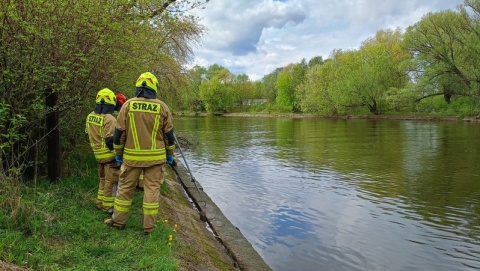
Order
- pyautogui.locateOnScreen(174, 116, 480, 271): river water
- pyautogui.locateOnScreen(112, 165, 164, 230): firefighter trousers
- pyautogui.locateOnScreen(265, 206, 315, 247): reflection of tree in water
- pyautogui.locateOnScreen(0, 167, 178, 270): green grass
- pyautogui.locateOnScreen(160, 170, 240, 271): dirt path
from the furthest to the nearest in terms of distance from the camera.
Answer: pyautogui.locateOnScreen(265, 206, 315, 247): reflection of tree in water, pyautogui.locateOnScreen(174, 116, 480, 271): river water, pyautogui.locateOnScreen(112, 165, 164, 230): firefighter trousers, pyautogui.locateOnScreen(160, 170, 240, 271): dirt path, pyautogui.locateOnScreen(0, 167, 178, 270): green grass

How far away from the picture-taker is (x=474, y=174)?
1387 centimetres

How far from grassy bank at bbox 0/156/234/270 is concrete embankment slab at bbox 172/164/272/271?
275mm

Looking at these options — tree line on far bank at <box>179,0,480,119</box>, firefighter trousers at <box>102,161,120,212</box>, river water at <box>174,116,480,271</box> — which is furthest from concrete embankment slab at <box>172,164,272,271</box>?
tree line on far bank at <box>179,0,480,119</box>

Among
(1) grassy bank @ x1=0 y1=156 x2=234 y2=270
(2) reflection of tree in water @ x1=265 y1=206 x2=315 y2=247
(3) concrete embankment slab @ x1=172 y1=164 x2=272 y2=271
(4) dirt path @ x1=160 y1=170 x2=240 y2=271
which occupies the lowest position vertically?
(2) reflection of tree in water @ x1=265 y1=206 x2=315 y2=247

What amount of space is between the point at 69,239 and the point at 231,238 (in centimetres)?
324

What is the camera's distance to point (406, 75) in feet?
163

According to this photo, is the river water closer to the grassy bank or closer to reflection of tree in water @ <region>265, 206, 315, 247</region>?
reflection of tree in water @ <region>265, 206, 315, 247</region>

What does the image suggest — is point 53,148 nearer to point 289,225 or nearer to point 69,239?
point 69,239

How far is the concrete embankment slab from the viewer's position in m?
6.26

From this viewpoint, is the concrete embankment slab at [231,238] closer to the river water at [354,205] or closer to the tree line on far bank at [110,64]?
the river water at [354,205]

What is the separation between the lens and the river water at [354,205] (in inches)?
285

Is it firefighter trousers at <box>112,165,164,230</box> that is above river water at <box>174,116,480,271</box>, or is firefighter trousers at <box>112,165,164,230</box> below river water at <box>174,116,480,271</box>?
above

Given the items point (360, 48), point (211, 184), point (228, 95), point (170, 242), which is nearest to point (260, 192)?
point (211, 184)

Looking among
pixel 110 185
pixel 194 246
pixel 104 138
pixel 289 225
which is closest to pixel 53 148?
pixel 104 138
